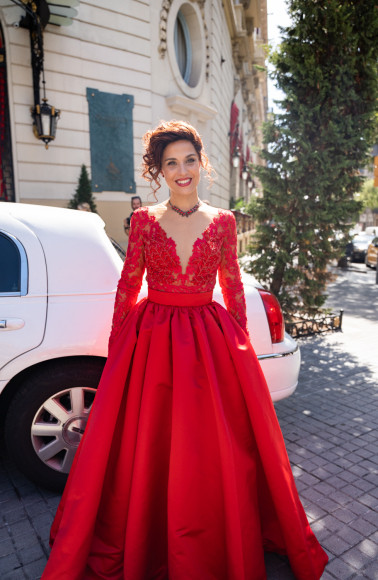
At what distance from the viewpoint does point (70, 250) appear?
9.44 feet

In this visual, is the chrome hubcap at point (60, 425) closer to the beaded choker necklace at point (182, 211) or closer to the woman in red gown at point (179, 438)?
the woman in red gown at point (179, 438)

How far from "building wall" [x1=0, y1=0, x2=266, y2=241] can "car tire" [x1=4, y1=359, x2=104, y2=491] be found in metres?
8.10

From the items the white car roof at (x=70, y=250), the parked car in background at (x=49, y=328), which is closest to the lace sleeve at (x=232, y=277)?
the parked car in background at (x=49, y=328)

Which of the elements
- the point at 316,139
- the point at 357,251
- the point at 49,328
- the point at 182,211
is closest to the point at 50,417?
the point at 49,328

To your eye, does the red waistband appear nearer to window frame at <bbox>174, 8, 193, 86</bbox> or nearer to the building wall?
the building wall

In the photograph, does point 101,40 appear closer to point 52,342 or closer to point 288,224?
point 288,224

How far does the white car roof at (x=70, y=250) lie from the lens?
2820 mm

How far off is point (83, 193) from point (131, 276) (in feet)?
28.3

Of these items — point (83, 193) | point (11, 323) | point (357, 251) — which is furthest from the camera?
point (357, 251)

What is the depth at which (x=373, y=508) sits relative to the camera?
2.87 m

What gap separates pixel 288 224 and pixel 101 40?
736 centimetres

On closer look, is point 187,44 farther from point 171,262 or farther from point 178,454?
point 178,454

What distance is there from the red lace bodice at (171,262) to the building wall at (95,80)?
8.51m

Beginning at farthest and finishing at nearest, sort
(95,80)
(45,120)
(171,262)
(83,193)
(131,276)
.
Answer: (95,80) < (83,193) < (45,120) < (131,276) < (171,262)
